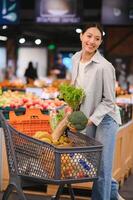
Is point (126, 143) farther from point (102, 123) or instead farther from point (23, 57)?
point (23, 57)

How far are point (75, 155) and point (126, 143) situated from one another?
3.21 meters

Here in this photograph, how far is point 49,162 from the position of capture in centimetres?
338

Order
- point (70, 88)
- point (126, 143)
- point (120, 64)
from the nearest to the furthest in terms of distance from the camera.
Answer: point (70, 88) → point (126, 143) → point (120, 64)

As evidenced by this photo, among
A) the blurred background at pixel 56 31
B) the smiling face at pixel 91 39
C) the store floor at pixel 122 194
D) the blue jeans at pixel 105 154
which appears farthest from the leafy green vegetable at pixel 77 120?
the blurred background at pixel 56 31

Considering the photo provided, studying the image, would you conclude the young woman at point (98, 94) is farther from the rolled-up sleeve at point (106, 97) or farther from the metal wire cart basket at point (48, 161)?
the metal wire cart basket at point (48, 161)

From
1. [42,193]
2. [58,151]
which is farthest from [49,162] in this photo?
Result: [42,193]

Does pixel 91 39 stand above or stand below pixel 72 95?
above

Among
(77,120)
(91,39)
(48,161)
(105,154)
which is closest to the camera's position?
(48,161)

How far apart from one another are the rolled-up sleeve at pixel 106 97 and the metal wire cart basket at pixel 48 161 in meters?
0.47

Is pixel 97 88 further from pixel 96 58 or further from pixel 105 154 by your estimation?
pixel 105 154

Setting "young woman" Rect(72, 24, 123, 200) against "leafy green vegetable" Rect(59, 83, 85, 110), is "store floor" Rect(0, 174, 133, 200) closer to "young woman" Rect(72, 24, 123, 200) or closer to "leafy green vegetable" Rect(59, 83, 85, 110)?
"young woman" Rect(72, 24, 123, 200)

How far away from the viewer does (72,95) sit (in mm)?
3869

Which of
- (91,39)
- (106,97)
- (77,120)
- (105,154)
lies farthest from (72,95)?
(105,154)

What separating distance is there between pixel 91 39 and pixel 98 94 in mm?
422
